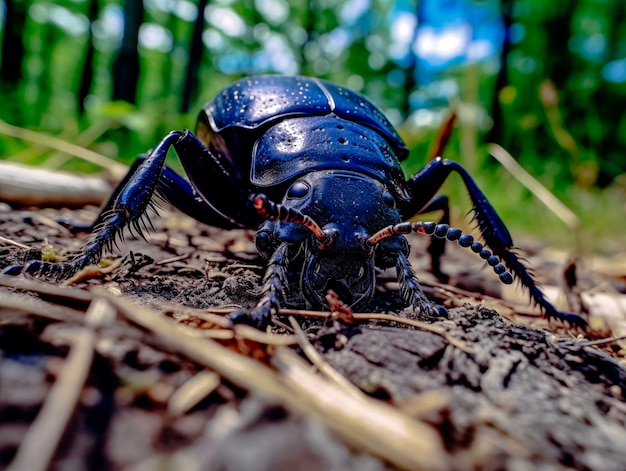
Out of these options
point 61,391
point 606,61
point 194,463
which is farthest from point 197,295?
point 606,61

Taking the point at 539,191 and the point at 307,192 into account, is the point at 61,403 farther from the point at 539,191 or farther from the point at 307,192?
the point at 539,191

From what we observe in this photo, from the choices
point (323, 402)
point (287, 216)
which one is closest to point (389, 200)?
point (287, 216)

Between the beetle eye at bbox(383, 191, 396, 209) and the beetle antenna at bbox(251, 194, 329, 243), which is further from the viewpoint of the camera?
the beetle eye at bbox(383, 191, 396, 209)

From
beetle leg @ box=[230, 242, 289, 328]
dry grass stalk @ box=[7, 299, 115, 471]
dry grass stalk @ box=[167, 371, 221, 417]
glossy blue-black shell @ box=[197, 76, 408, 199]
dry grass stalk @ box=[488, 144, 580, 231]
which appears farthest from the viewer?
A: dry grass stalk @ box=[488, 144, 580, 231]

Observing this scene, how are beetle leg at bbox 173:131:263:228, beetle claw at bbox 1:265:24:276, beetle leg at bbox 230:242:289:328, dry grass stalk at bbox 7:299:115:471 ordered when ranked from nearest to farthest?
dry grass stalk at bbox 7:299:115:471 < beetle leg at bbox 230:242:289:328 < beetle claw at bbox 1:265:24:276 < beetle leg at bbox 173:131:263:228

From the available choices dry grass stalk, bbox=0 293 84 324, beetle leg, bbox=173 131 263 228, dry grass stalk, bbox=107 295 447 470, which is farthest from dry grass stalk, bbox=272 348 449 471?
beetle leg, bbox=173 131 263 228

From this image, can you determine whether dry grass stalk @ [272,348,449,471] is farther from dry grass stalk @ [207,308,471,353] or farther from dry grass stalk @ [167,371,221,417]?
dry grass stalk @ [207,308,471,353]

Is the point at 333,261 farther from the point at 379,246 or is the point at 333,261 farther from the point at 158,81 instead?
the point at 158,81

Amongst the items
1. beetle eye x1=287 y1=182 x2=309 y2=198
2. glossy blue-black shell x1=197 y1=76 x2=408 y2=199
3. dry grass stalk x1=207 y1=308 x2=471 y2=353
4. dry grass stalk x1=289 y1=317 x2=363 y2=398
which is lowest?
A: dry grass stalk x1=289 y1=317 x2=363 y2=398
